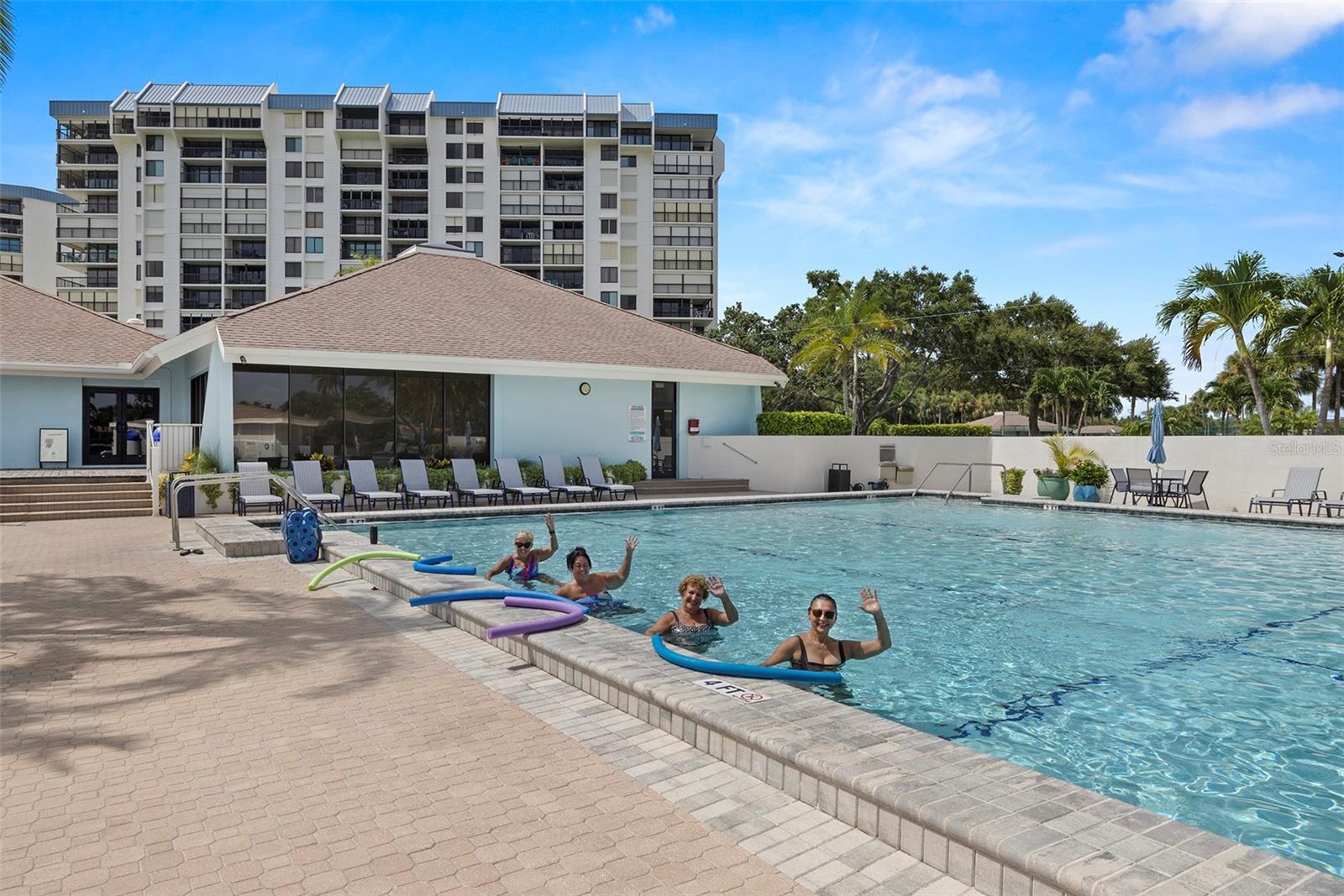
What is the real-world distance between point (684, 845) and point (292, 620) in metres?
5.47

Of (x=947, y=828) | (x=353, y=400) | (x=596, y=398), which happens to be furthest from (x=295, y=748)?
(x=596, y=398)

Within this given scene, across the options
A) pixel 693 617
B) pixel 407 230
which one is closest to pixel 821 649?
pixel 693 617

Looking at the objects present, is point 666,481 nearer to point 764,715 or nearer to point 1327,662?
point 1327,662

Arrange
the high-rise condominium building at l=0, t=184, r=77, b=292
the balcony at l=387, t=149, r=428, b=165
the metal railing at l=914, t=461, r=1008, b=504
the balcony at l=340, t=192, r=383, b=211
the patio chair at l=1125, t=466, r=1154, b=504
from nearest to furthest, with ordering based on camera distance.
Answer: the patio chair at l=1125, t=466, r=1154, b=504
the metal railing at l=914, t=461, r=1008, b=504
the balcony at l=340, t=192, r=383, b=211
the balcony at l=387, t=149, r=428, b=165
the high-rise condominium building at l=0, t=184, r=77, b=292

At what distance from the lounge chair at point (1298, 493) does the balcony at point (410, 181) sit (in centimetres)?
6195

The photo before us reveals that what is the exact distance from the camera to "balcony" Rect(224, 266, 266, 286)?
205 ft

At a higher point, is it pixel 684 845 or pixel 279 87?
pixel 279 87

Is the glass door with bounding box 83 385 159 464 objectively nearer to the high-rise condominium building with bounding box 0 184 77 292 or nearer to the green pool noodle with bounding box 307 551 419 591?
the green pool noodle with bounding box 307 551 419 591

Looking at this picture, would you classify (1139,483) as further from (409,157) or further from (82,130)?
(82,130)

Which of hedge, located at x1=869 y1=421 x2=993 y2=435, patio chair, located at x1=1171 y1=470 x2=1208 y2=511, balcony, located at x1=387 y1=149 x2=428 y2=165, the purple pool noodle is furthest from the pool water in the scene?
balcony, located at x1=387 y1=149 x2=428 y2=165

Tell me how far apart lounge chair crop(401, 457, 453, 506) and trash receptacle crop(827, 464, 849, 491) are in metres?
10.7

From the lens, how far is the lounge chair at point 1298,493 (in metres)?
17.1

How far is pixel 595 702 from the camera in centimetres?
528

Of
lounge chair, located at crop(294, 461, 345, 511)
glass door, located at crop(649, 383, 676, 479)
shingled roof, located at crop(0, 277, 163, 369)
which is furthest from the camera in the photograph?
glass door, located at crop(649, 383, 676, 479)
